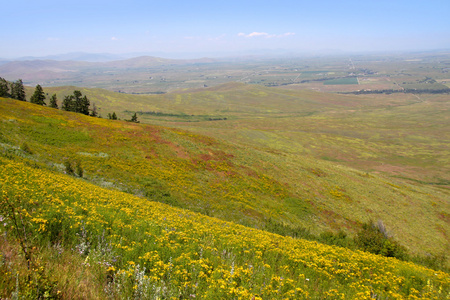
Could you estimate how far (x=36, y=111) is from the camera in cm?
3588

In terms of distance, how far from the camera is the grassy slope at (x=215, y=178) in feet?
80.9

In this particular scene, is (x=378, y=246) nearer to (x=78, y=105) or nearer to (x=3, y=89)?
(x=78, y=105)

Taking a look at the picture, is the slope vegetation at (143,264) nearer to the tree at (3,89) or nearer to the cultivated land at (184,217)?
the cultivated land at (184,217)

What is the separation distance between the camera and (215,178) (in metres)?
31.6

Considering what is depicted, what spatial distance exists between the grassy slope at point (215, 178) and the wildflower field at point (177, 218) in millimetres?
225

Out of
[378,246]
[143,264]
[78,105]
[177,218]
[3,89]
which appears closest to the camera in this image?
[143,264]

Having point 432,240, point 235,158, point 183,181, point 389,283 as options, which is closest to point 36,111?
point 183,181

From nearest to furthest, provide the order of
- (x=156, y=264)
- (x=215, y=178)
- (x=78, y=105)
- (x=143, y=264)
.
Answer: (x=156, y=264) → (x=143, y=264) → (x=215, y=178) → (x=78, y=105)

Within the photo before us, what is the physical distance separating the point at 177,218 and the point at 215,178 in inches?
791

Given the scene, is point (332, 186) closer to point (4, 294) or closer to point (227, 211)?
point (227, 211)

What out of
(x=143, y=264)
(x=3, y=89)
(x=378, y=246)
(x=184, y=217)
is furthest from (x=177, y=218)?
(x=3, y=89)

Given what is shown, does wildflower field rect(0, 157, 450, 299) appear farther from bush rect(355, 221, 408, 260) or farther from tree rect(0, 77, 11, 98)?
tree rect(0, 77, 11, 98)

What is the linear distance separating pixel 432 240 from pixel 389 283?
34.4m

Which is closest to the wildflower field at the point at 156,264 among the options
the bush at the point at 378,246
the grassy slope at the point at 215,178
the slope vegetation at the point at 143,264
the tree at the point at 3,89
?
the slope vegetation at the point at 143,264
